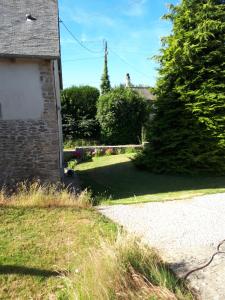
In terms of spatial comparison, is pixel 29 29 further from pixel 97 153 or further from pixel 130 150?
pixel 130 150

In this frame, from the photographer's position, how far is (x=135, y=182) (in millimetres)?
11961

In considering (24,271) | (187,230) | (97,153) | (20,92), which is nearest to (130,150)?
(97,153)

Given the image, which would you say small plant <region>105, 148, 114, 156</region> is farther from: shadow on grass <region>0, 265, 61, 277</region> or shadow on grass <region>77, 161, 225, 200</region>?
shadow on grass <region>0, 265, 61, 277</region>

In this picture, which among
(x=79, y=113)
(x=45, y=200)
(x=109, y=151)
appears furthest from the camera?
(x=79, y=113)

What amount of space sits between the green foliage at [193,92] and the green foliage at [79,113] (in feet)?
33.9

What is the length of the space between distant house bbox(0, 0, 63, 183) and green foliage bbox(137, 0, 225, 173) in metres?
5.00

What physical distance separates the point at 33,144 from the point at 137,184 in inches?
146

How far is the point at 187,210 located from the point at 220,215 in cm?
74

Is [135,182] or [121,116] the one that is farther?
[121,116]

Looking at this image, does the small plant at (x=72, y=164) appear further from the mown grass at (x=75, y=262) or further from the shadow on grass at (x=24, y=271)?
the shadow on grass at (x=24, y=271)

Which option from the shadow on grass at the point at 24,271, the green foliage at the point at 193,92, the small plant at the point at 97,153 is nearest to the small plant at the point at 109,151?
the small plant at the point at 97,153

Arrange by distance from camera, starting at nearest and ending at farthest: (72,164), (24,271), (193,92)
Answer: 1. (24,271)
2. (193,92)
3. (72,164)

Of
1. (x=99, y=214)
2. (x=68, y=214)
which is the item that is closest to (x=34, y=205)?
(x=68, y=214)

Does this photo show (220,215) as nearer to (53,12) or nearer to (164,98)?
(164,98)
